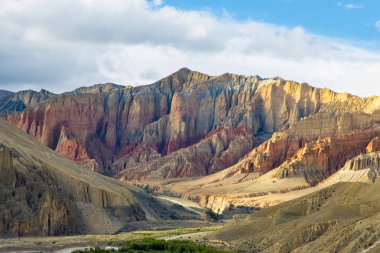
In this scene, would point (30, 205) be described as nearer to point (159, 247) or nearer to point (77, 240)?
point (77, 240)

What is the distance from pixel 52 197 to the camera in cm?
13150

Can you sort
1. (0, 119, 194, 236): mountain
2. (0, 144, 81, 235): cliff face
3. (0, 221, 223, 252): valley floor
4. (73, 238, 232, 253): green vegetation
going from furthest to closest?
(0, 119, 194, 236): mountain → (0, 144, 81, 235): cliff face → (0, 221, 223, 252): valley floor → (73, 238, 232, 253): green vegetation

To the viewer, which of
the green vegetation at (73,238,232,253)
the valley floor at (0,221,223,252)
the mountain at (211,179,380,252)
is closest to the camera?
the mountain at (211,179,380,252)

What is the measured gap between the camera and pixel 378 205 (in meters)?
99.8

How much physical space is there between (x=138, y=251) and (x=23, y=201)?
32.9 metres

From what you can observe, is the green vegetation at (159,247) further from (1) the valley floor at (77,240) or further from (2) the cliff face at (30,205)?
(2) the cliff face at (30,205)

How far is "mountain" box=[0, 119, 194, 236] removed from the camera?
128 meters

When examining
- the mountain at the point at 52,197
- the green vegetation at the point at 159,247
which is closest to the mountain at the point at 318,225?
the green vegetation at the point at 159,247

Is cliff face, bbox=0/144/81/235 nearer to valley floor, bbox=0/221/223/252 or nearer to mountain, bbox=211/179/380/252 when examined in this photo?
valley floor, bbox=0/221/223/252

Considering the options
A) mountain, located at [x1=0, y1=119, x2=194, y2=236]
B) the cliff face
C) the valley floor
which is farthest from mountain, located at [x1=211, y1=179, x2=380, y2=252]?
mountain, located at [x1=0, y1=119, x2=194, y2=236]

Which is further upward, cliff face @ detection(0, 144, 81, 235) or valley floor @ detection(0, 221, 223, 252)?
cliff face @ detection(0, 144, 81, 235)

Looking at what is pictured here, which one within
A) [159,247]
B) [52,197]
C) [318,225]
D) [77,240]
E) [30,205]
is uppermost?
[52,197]

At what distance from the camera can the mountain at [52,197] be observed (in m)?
128

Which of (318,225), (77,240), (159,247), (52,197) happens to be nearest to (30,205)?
(52,197)
